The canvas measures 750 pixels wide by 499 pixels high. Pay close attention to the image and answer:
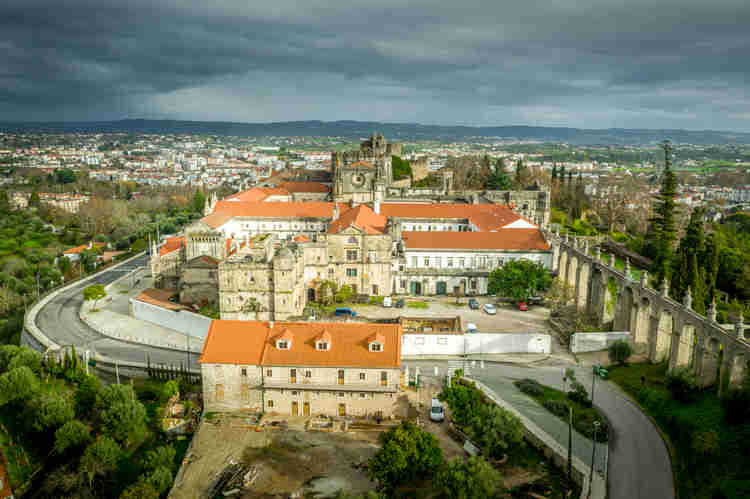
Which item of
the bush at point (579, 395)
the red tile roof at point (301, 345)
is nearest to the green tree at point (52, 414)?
the red tile roof at point (301, 345)

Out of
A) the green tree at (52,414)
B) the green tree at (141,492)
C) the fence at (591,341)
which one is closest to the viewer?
the green tree at (141,492)

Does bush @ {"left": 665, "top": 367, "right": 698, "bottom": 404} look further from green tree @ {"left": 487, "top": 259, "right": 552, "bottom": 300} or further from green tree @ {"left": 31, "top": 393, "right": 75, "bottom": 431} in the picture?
green tree @ {"left": 31, "top": 393, "right": 75, "bottom": 431}

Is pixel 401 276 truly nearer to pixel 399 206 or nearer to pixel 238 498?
pixel 399 206

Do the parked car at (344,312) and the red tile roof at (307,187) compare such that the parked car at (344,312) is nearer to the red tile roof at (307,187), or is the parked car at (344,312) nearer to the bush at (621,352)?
the bush at (621,352)

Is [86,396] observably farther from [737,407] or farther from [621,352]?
[737,407]

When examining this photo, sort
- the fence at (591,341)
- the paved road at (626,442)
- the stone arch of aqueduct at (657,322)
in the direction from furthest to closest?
1. the fence at (591,341)
2. the stone arch of aqueduct at (657,322)
3. the paved road at (626,442)

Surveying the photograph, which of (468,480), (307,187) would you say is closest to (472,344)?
(468,480)
